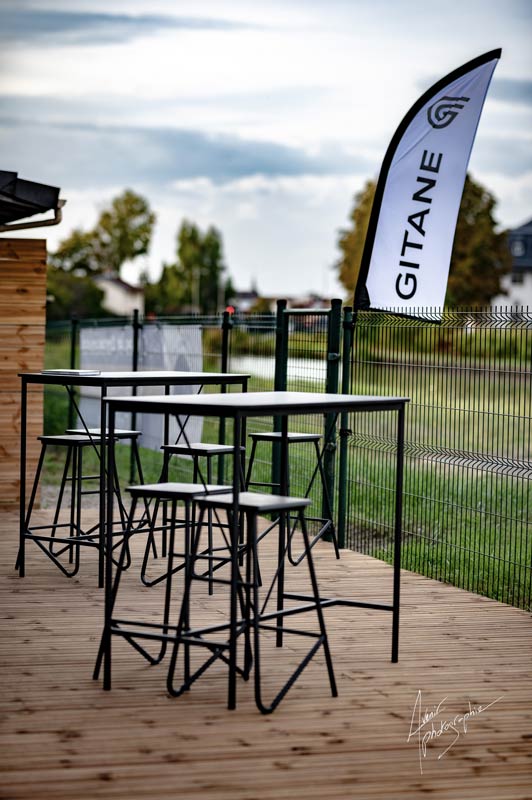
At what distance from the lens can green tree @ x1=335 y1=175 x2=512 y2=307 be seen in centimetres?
5038

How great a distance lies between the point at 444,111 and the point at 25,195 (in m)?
3.21

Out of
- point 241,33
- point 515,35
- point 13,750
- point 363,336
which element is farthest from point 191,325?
point 515,35

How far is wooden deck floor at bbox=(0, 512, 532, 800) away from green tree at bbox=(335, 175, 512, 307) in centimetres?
4482

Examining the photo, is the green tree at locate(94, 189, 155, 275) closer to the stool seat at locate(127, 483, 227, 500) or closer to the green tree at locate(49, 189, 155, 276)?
the green tree at locate(49, 189, 155, 276)

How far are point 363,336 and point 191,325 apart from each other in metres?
2.80

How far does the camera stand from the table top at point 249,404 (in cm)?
452

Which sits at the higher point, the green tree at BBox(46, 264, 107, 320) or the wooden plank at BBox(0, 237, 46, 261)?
the green tree at BBox(46, 264, 107, 320)

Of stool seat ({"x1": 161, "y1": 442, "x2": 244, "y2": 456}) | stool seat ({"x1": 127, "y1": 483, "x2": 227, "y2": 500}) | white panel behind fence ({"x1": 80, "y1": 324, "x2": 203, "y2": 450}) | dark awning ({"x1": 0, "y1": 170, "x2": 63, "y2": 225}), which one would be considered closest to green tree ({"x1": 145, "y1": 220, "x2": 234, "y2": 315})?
white panel behind fence ({"x1": 80, "y1": 324, "x2": 203, "y2": 450})

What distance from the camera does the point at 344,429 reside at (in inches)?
334

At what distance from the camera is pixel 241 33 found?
43688 millimetres

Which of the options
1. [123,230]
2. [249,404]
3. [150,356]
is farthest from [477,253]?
[249,404]

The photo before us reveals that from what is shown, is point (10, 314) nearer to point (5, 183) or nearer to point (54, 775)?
point (5, 183)

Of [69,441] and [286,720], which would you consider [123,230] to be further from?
[286,720]

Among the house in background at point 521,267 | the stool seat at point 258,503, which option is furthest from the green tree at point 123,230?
the stool seat at point 258,503
